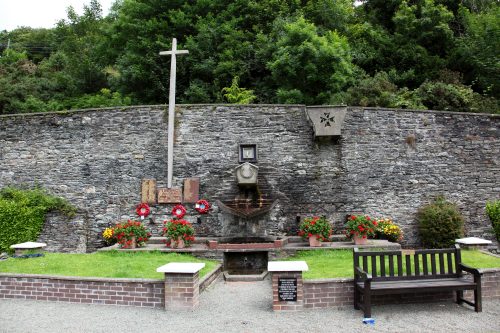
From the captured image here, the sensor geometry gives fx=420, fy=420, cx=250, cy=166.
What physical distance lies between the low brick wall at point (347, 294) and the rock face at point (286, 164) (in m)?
5.38

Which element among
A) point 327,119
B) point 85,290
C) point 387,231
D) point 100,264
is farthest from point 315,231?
point 85,290

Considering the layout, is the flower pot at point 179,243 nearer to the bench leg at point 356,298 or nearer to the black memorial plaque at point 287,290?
the black memorial plaque at point 287,290

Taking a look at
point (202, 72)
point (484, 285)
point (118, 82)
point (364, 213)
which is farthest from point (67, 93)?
point (484, 285)

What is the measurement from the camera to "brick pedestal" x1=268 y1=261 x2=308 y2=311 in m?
5.82

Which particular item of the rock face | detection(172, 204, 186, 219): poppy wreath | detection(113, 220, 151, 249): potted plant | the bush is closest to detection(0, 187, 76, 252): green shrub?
the rock face

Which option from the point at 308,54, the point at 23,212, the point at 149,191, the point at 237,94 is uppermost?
the point at 308,54

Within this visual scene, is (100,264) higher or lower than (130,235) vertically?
lower

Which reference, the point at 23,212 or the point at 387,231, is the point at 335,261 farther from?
the point at 23,212

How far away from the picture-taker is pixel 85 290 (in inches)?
253

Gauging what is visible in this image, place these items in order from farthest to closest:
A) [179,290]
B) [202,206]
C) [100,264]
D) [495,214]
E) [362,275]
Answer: [202,206] < [495,214] < [100,264] < [179,290] < [362,275]

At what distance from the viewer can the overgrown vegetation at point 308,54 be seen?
1552 centimetres

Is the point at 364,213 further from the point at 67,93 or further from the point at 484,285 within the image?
the point at 67,93

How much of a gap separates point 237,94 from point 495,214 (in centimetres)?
967

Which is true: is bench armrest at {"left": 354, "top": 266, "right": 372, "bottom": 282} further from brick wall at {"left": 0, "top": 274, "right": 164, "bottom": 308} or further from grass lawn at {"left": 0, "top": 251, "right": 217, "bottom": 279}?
grass lawn at {"left": 0, "top": 251, "right": 217, "bottom": 279}
